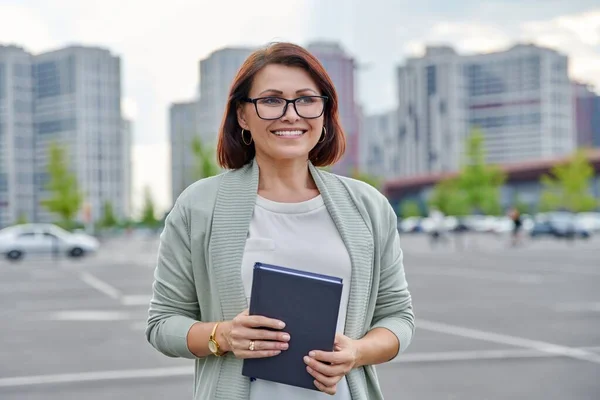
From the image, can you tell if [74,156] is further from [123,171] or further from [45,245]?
[45,245]

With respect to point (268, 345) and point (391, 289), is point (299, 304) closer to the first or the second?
point (268, 345)

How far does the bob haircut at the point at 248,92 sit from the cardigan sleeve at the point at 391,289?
0.84 ft

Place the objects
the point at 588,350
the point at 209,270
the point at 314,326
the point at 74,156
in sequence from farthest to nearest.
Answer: the point at 74,156 → the point at 588,350 → the point at 209,270 → the point at 314,326

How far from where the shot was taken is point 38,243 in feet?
102

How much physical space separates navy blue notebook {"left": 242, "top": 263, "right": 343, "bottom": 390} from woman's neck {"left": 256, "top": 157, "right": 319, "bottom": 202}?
0.34 metres

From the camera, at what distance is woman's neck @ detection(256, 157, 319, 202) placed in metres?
2.21

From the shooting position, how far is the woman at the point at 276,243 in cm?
209

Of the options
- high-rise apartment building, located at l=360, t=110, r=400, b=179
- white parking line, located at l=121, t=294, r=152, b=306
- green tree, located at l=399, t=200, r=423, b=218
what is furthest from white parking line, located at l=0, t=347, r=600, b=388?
high-rise apartment building, located at l=360, t=110, r=400, b=179

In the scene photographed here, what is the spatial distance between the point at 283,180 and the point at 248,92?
0.25 meters

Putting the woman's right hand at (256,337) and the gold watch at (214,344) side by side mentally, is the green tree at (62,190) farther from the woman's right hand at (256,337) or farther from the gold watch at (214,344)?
the woman's right hand at (256,337)

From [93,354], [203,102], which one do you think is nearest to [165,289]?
[93,354]

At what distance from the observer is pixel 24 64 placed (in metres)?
75.5

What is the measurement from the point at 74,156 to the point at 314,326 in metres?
96.8

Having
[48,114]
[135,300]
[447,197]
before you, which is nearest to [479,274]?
[135,300]
